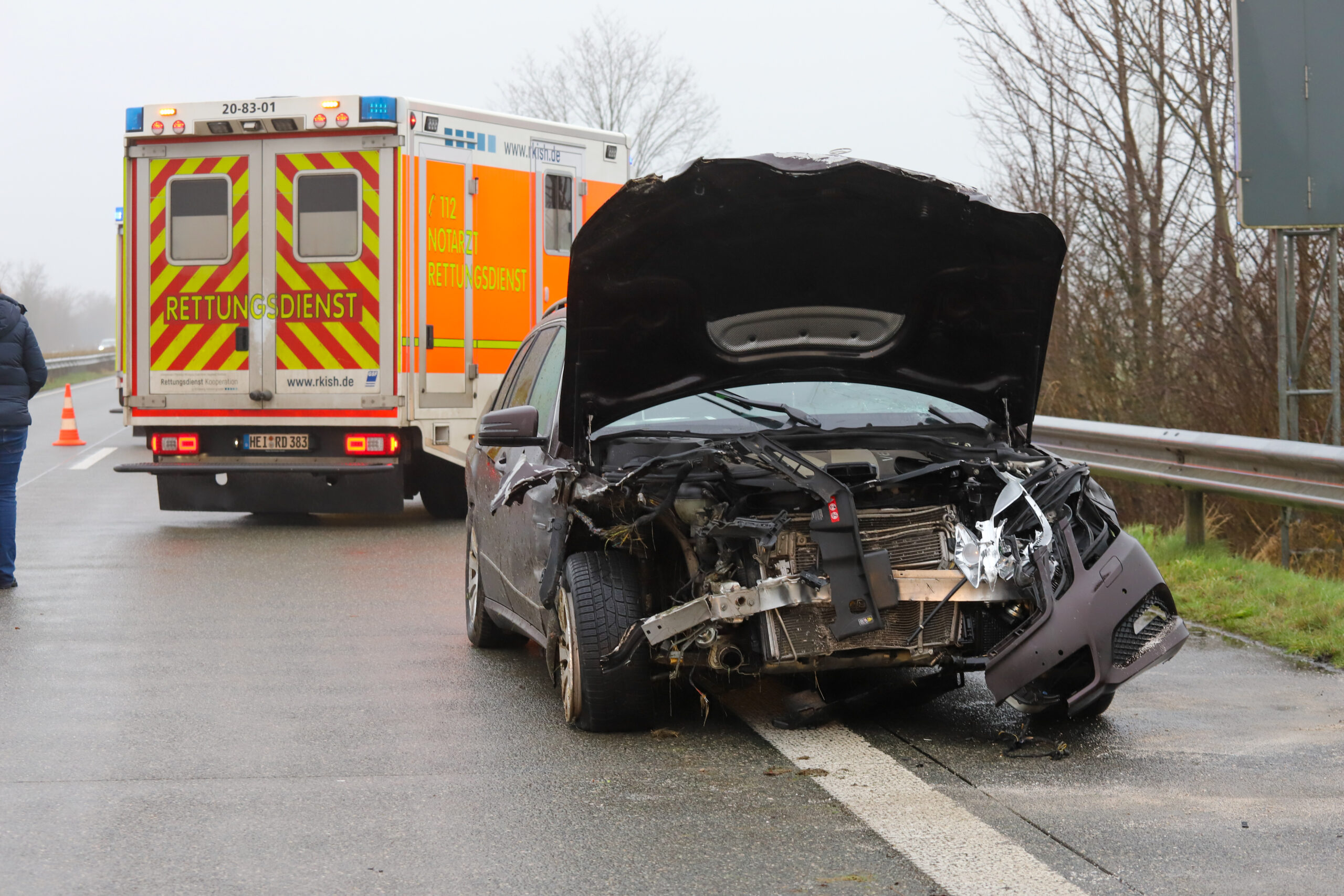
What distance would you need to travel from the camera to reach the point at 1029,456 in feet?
19.8

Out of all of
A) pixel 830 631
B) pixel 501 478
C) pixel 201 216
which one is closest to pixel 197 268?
pixel 201 216

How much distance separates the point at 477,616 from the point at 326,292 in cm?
623

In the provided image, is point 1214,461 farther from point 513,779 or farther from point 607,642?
point 513,779

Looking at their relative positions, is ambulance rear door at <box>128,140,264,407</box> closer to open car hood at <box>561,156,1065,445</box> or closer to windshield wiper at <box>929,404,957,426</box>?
open car hood at <box>561,156,1065,445</box>

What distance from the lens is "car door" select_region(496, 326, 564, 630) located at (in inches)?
243

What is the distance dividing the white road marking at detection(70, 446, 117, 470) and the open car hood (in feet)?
51.5

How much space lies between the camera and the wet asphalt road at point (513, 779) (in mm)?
4191

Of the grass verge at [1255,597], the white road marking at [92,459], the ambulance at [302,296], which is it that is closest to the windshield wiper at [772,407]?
the grass verge at [1255,597]

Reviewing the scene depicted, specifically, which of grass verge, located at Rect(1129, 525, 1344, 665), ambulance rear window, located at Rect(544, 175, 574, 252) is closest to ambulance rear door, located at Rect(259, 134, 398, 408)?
ambulance rear window, located at Rect(544, 175, 574, 252)

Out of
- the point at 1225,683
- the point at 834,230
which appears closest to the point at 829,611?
the point at 834,230

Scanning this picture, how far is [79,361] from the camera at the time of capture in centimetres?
5547

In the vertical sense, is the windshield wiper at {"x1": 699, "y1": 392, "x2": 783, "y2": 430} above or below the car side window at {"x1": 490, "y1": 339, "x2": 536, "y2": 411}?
below

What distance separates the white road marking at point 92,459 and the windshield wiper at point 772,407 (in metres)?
15.6

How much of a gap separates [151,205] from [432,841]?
10.3 m
